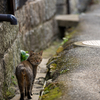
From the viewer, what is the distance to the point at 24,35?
488cm

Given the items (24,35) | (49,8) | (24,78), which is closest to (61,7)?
(49,8)

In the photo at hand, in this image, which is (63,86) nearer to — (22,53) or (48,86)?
(48,86)

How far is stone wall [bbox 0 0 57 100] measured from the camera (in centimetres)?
306

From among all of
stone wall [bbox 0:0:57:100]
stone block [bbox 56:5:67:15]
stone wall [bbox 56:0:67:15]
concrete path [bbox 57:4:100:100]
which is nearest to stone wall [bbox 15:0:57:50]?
stone wall [bbox 0:0:57:100]

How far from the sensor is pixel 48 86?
246cm

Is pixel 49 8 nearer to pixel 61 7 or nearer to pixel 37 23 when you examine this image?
pixel 37 23

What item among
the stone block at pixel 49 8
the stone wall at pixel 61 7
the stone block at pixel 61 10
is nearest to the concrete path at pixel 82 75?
the stone block at pixel 49 8

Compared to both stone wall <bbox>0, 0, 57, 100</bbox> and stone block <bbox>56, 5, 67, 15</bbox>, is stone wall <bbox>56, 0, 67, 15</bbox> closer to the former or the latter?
stone block <bbox>56, 5, 67, 15</bbox>

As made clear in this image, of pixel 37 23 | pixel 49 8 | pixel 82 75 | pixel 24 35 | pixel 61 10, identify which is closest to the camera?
pixel 82 75

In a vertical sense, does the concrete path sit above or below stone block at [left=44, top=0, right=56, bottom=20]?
above

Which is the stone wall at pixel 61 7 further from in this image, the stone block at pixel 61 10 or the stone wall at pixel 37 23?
the stone wall at pixel 37 23

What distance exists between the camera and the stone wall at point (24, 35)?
3.06 metres

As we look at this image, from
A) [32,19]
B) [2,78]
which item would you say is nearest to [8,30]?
[2,78]

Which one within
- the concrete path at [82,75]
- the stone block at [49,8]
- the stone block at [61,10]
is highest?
the concrete path at [82,75]
